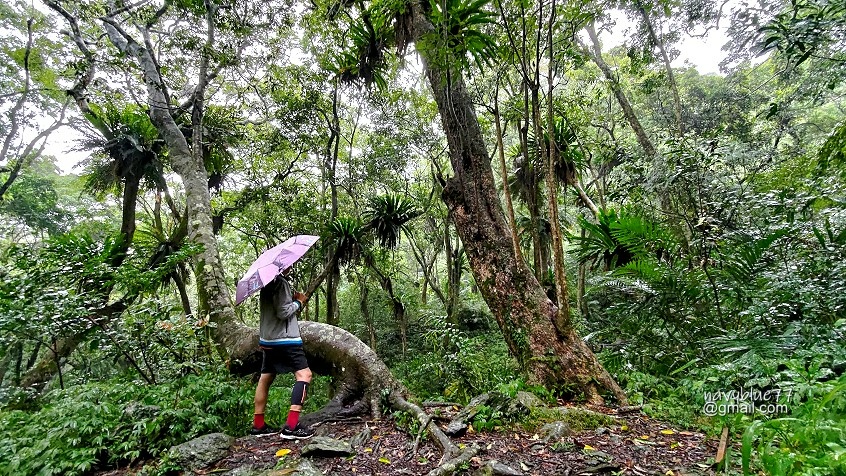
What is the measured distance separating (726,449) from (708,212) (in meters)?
3.57

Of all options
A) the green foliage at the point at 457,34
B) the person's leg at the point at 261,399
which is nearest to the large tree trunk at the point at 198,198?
the person's leg at the point at 261,399

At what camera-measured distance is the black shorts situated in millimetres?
3543

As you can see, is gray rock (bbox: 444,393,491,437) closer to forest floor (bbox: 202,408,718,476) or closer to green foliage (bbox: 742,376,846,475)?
forest floor (bbox: 202,408,718,476)

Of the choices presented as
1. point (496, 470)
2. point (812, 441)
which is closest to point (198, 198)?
point (496, 470)

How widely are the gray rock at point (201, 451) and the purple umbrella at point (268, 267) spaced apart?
1078 millimetres

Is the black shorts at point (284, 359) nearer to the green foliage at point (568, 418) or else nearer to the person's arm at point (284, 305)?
the person's arm at point (284, 305)

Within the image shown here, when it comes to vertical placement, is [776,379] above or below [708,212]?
below

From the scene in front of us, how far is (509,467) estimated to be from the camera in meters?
2.30

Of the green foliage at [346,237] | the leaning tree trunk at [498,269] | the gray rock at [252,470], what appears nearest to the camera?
the gray rock at [252,470]

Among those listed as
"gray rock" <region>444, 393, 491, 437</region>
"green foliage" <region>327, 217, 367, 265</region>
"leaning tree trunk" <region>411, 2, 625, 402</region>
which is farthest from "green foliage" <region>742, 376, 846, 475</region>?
"green foliage" <region>327, 217, 367, 265</region>

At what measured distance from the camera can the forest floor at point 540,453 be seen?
2.29 m

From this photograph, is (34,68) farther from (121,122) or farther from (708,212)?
(708,212)

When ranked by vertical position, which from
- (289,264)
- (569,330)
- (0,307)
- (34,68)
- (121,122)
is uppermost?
(34,68)

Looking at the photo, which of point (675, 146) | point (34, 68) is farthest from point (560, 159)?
point (34, 68)
